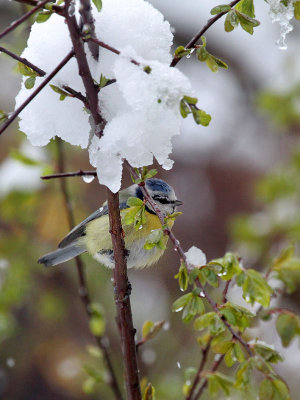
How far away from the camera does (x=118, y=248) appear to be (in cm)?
105

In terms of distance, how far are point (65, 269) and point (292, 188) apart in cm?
157

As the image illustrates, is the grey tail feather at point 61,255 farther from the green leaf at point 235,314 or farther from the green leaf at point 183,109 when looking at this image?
the green leaf at point 183,109

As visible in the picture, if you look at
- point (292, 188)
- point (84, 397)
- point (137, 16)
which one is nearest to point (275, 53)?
point (292, 188)

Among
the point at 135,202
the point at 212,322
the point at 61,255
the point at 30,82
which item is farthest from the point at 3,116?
the point at 61,255

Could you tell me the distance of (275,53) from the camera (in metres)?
5.02

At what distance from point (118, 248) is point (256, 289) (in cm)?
29

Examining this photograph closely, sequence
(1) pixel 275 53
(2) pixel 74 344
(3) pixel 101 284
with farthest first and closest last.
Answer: (1) pixel 275 53
(2) pixel 74 344
(3) pixel 101 284

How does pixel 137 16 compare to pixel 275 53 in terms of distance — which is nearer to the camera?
pixel 137 16

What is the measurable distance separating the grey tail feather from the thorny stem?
1.08 meters

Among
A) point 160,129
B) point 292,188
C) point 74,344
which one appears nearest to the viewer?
point 160,129

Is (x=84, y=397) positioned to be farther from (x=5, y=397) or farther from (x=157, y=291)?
(x=157, y=291)

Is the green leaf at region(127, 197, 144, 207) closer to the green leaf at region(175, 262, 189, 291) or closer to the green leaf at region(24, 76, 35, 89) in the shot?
the green leaf at region(175, 262, 189, 291)

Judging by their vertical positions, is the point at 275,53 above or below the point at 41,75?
below

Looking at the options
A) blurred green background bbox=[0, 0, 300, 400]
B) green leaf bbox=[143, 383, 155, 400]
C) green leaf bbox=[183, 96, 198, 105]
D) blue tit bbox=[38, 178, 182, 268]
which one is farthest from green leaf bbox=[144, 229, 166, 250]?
blue tit bbox=[38, 178, 182, 268]
